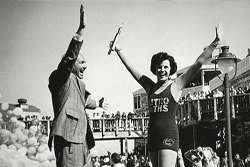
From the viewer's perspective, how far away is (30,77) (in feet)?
34.2

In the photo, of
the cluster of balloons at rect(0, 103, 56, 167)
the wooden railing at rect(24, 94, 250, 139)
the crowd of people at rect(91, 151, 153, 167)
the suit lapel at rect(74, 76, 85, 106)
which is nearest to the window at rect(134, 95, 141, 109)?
the wooden railing at rect(24, 94, 250, 139)

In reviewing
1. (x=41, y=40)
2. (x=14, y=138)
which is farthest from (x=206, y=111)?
(x=14, y=138)

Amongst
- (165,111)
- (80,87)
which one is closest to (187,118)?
(165,111)

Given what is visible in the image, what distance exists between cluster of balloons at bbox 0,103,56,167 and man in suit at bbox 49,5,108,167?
4161 millimetres

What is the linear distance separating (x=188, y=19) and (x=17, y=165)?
4.96 m

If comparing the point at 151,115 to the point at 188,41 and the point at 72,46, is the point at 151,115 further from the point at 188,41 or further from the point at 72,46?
the point at 188,41

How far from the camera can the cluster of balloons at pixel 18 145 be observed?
736 cm

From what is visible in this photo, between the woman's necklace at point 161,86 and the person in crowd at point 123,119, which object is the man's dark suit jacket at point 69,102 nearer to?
the woman's necklace at point 161,86

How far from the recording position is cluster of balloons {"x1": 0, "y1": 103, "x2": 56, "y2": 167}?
7.36 meters

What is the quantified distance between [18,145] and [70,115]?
16.2 ft

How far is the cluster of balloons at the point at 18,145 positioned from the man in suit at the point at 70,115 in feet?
13.7

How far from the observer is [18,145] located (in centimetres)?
782

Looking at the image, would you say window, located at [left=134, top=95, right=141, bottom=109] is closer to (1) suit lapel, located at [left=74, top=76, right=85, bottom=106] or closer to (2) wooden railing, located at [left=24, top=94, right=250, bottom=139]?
(2) wooden railing, located at [left=24, top=94, right=250, bottom=139]

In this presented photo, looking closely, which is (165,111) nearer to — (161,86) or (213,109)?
(161,86)
